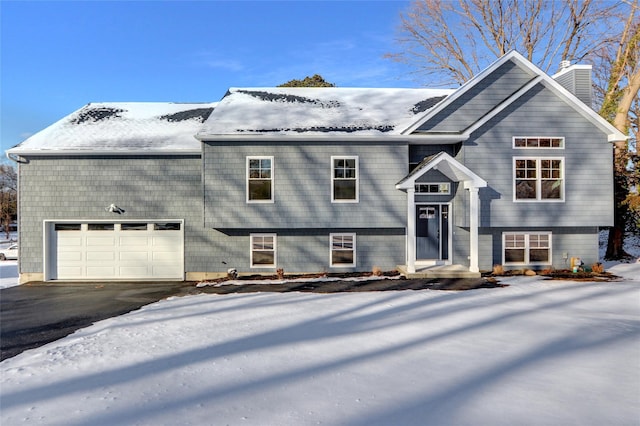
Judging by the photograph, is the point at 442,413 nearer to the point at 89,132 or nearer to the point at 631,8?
the point at 89,132

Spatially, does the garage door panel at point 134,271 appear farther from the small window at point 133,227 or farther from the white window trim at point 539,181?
the white window trim at point 539,181

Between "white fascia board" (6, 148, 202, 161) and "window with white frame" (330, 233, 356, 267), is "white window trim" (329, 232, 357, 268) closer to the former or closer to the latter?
"window with white frame" (330, 233, 356, 267)

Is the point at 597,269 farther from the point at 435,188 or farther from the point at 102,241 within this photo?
the point at 102,241

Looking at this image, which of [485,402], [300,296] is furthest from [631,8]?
[485,402]

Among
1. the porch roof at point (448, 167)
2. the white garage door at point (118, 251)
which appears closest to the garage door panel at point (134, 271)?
the white garage door at point (118, 251)

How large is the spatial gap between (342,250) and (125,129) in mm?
10320

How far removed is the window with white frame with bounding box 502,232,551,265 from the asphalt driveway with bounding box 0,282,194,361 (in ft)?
38.4

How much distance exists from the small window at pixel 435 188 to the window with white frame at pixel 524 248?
8.99 feet

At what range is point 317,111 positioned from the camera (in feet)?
48.1

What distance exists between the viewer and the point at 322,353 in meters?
5.72

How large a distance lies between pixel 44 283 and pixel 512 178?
58.4 feet

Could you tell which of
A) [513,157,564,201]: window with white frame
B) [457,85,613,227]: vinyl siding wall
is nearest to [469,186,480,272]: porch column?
[457,85,613,227]: vinyl siding wall

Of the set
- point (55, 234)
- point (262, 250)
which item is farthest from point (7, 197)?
point (262, 250)

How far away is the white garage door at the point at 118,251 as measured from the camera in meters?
13.7
